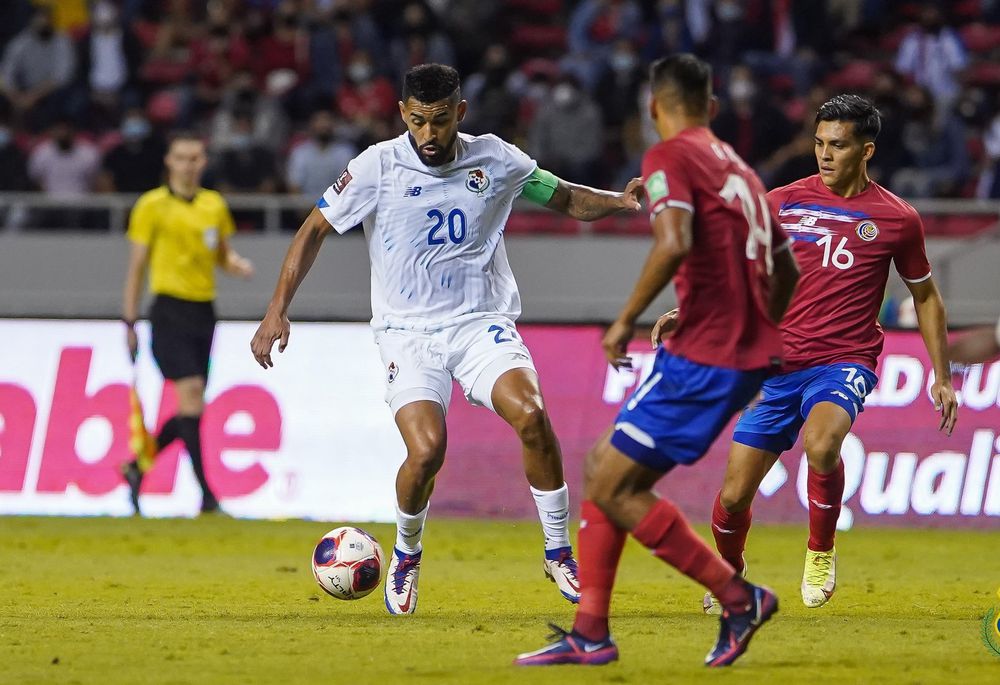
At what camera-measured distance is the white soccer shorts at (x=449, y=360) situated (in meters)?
7.78

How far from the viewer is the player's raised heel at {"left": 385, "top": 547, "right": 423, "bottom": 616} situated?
7832mm

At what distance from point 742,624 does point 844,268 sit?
270 cm

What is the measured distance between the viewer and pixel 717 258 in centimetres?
599

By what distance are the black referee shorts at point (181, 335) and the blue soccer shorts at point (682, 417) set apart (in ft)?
23.8

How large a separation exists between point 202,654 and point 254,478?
675 centimetres

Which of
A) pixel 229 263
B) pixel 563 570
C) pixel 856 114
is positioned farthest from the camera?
pixel 229 263

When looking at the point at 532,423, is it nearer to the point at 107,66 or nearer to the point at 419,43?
the point at 419,43

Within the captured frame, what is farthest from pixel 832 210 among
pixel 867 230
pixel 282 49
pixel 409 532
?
pixel 282 49

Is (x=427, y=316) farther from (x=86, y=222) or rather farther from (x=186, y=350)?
(x=86, y=222)

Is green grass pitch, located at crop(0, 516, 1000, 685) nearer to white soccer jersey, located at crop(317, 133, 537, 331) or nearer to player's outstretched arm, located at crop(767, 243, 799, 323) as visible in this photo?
player's outstretched arm, located at crop(767, 243, 799, 323)

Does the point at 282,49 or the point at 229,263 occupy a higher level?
the point at 282,49

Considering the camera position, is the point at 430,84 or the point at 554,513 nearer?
the point at 430,84

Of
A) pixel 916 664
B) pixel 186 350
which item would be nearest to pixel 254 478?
pixel 186 350

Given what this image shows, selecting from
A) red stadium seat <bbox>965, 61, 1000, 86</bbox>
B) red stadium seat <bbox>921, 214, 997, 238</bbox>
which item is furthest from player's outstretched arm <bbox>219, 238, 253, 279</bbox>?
red stadium seat <bbox>965, 61, 1000, 86</bbox>
